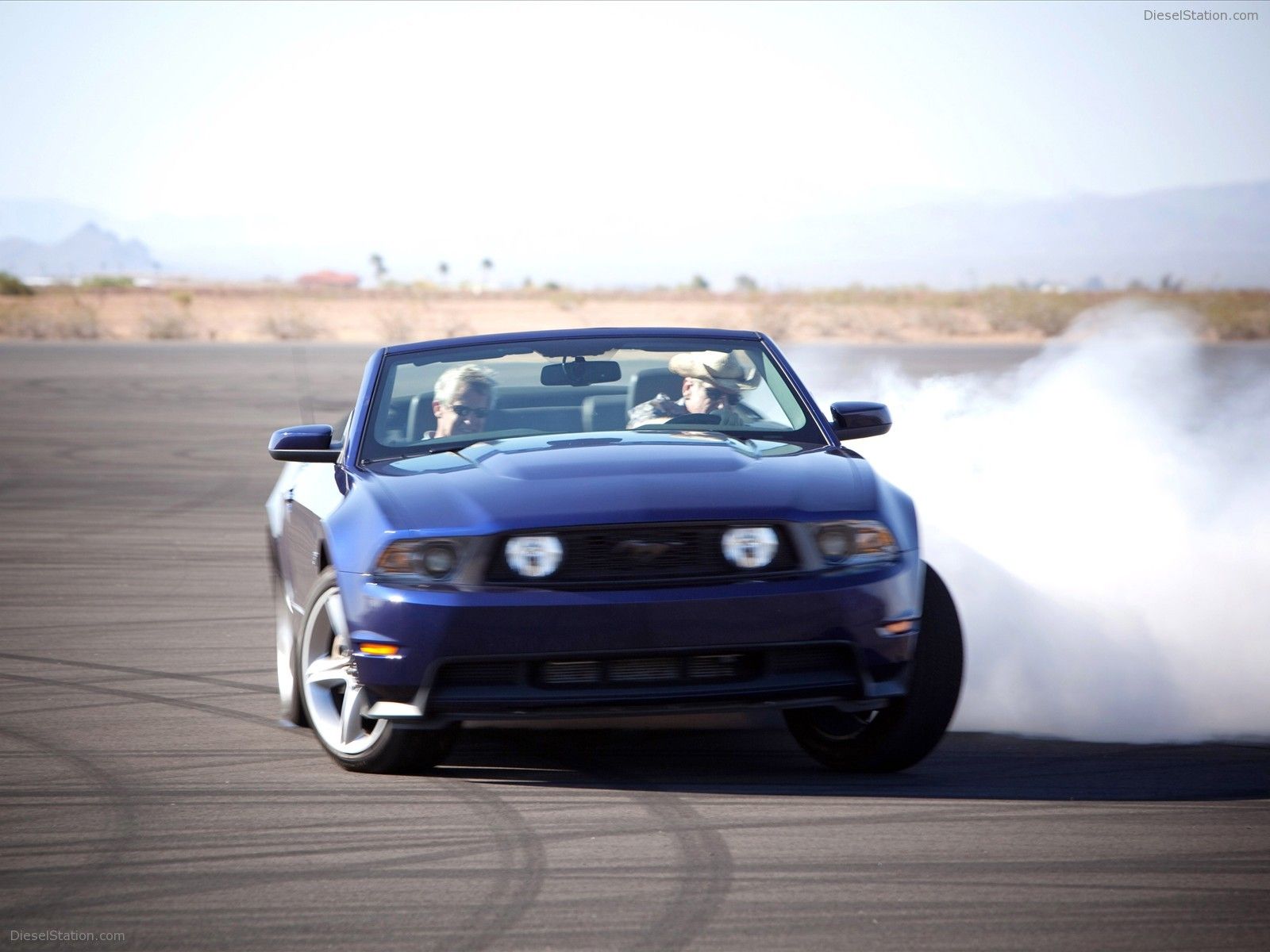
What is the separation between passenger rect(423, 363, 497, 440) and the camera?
20.8 ft

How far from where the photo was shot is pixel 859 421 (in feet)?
20.9

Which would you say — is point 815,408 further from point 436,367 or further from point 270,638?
point 270,638

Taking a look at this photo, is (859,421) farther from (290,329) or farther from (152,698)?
(290,329)

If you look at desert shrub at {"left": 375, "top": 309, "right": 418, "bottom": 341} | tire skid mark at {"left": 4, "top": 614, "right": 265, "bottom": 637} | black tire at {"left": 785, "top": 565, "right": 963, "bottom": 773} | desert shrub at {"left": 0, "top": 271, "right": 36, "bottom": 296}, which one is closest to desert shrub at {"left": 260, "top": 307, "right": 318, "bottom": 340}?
desert shrub at {"left": 375, "top": 309, "right": 418, "bottom": 341}

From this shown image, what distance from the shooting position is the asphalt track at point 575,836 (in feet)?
13.1

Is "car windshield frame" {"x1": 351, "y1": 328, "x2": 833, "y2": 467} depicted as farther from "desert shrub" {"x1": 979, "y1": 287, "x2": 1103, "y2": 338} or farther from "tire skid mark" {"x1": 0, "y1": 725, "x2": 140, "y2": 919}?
"desert shrub" {"x1": 979, "y1": 287, "x2": 1103, "y2": 338}

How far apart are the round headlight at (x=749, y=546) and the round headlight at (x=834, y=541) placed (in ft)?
0.48

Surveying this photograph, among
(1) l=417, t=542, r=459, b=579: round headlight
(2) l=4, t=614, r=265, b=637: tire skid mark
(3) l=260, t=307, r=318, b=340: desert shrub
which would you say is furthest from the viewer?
(3) l=260, t=307, r=318, b=340: desert shrub

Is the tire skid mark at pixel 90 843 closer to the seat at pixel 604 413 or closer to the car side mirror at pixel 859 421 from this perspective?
the seat at pixel 604 413

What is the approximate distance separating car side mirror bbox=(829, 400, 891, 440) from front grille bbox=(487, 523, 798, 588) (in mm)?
1401

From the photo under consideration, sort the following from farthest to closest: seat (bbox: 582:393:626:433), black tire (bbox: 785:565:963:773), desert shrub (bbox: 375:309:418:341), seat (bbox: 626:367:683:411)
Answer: desert shrub (bbox: 375:309:418:341)
seat (bbox: 626:367:683:411)
seat (bbox: 582:393:626:433)
black tire (bbox: 785:565:963:773)

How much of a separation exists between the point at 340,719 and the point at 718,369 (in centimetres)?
205

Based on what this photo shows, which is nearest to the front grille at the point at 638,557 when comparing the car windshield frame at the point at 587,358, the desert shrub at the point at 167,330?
the car windshield frame at the point at 587,358

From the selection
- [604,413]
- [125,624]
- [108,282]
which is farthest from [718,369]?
[108,282]
